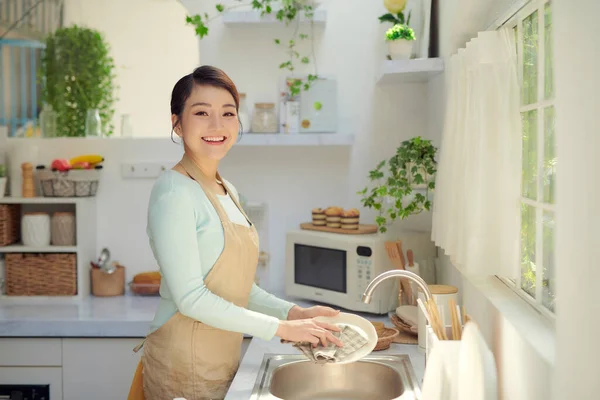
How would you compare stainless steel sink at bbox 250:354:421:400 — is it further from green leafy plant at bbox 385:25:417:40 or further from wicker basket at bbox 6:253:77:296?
wicker basket at bbox 6:253:77:296

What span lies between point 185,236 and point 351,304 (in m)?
1.24

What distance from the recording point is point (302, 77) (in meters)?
3.21

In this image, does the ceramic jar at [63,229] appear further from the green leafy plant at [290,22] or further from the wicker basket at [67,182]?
the green leafy plant at [290,22]

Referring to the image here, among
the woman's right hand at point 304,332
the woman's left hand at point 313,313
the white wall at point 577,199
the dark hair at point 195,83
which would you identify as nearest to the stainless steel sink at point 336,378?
the woman's left hand at point 313,313

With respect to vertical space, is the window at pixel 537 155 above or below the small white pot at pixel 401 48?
below

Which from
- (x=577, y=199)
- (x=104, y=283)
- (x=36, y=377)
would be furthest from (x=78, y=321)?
(x=577, y=199)

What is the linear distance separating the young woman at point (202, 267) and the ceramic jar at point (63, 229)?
146cm

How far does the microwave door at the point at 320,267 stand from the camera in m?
2.83

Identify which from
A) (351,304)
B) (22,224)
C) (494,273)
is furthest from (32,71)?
(494,273)

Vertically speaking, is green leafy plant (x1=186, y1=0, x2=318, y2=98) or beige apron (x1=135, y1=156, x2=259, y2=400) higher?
green leafy plant (x1=186, y1=0, x2=318, y2=98)

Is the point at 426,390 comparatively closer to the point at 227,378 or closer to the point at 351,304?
the point at 227,378

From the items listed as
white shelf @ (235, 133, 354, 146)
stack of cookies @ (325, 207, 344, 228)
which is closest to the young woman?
stack of cookies @ (325, 207, 344, 228)

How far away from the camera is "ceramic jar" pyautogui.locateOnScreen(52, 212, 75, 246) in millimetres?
3230

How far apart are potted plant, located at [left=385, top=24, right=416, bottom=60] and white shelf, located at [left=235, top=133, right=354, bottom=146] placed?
17.9 inches
